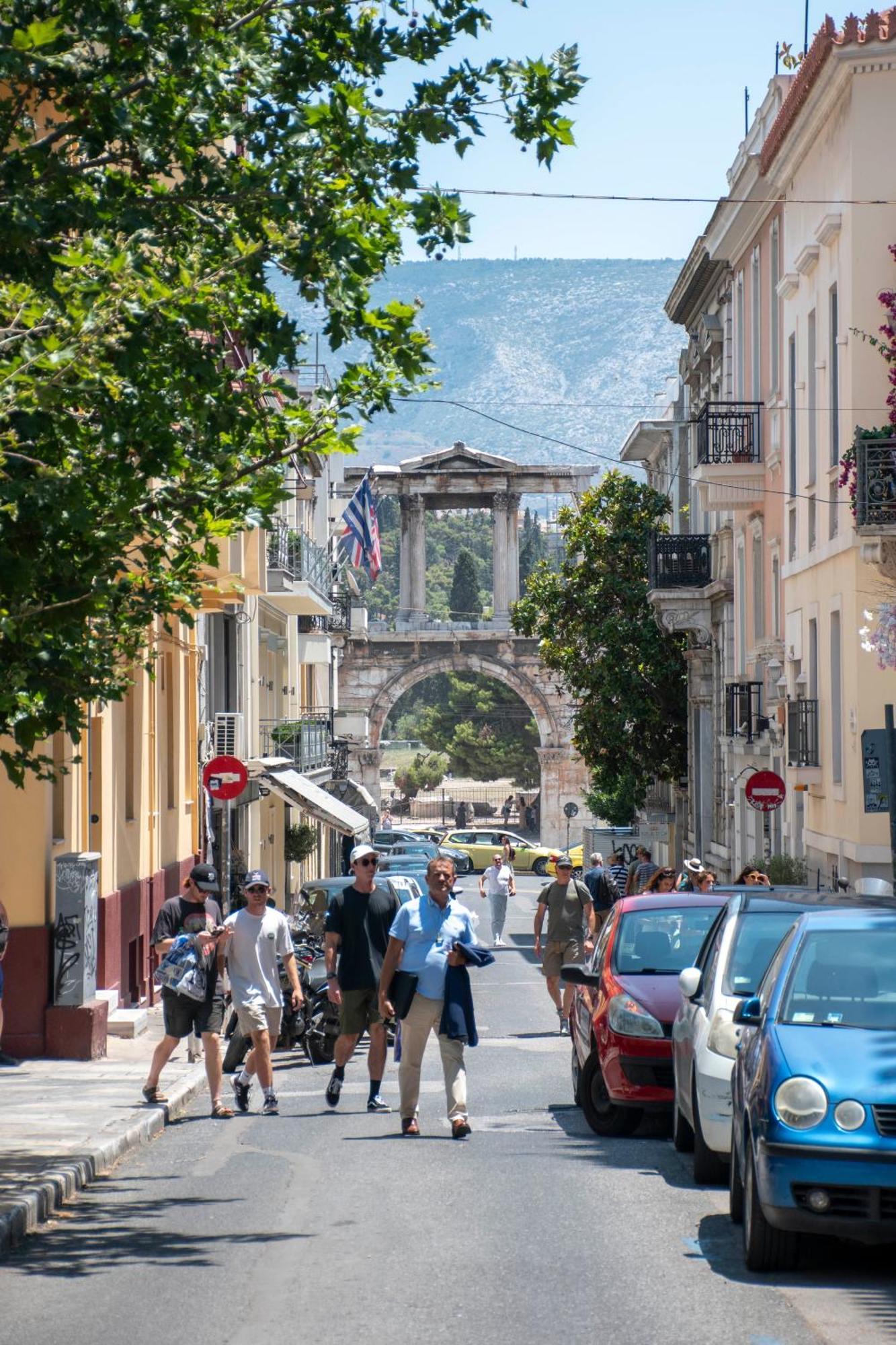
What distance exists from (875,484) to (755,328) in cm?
1221

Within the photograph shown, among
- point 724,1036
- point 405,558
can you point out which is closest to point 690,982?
point 724,1036

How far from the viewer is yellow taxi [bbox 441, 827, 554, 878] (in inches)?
2810

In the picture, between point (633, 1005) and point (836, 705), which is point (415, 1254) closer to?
point (633, 1005)

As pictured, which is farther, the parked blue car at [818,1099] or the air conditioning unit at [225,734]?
the air conditioning unit at [225,734]

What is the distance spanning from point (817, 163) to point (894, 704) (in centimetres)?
710

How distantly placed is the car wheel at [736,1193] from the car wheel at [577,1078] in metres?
4.24

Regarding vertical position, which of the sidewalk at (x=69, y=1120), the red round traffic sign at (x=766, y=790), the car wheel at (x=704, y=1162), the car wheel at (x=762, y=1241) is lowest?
the sidewalk at (x=69, y=1120)

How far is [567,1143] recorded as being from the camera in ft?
41.5

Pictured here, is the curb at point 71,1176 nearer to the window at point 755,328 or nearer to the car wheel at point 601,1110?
the car wheel at point 601,1110

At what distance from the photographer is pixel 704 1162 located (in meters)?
10.8

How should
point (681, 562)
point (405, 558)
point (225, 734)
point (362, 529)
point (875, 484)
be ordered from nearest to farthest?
point (875, 484), point (225, 734), point (681, 562), point (362, 529), point (405, 558)

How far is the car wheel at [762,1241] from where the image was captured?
820 cm

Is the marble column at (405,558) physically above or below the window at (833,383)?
above

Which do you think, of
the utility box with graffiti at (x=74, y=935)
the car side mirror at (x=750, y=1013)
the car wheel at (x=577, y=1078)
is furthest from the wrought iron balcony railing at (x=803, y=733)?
the car side mirror at (x=750, y=1013)
